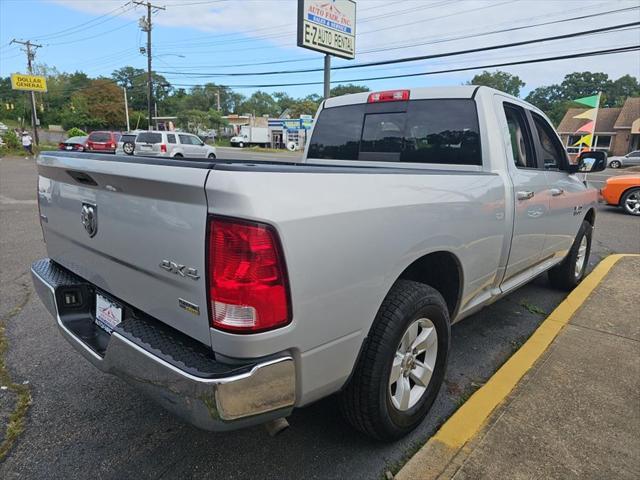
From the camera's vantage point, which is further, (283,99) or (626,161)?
(283,99)

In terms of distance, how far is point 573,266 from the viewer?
479 cm

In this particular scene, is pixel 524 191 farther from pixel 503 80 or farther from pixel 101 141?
pixel 503 80

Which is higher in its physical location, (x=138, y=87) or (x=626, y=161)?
(x=138, y=87)

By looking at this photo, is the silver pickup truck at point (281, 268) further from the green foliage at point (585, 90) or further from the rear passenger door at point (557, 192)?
the green foliage at point (585, 90)

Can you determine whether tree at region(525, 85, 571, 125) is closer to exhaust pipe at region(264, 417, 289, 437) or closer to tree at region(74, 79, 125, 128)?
tree at region(74, 79, 125, 128)

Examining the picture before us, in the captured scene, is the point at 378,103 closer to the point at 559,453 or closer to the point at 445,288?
the point at 445,288

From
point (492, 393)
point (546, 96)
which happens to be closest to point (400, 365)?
point (492, 393)

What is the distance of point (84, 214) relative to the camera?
2.22 meters

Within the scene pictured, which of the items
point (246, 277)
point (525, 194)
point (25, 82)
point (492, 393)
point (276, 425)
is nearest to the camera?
point (246, 277)

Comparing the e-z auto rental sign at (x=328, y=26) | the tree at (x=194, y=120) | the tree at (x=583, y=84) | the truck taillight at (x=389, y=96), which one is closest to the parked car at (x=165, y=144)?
the e-z auto rental sign at (x=328, y=26)

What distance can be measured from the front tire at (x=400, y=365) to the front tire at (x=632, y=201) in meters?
11.3

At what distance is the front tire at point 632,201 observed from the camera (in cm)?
1105

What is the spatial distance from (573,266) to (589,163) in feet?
3.94

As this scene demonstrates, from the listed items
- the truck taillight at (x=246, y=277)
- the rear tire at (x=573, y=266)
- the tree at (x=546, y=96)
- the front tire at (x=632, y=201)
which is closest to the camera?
the truck taillight at (x=246, y=277)
